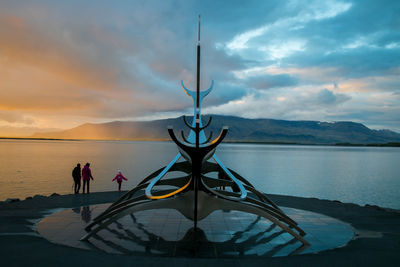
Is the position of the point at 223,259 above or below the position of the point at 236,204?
Answer: below

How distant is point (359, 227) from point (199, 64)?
421 inches

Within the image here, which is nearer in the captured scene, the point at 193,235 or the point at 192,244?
the point at 192,244

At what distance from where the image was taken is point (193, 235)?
13.0m

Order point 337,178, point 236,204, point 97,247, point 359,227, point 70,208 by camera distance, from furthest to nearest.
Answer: point 337,178 < point 70,208 < point 359,227 < point 236,204 < point 97,247

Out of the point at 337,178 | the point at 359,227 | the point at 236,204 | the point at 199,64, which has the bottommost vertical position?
the point at 337,178

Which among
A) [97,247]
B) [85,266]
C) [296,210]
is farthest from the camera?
[296,210]

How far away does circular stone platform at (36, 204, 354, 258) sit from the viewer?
1123 centimetres

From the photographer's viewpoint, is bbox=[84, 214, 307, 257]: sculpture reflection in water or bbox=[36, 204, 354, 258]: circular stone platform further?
bbox=[36, 204, 354, 258]: circular stone platform

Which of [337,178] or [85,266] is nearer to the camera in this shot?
[85,266]

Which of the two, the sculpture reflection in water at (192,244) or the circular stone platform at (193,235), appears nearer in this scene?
the sculpture reflection in water at (192,244)

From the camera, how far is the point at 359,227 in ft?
49.6

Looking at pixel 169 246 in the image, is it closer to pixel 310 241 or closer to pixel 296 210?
pixel 310 241

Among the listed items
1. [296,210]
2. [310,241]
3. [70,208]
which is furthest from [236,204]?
[70,208]

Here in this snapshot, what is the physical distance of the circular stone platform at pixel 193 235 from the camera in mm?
11234
